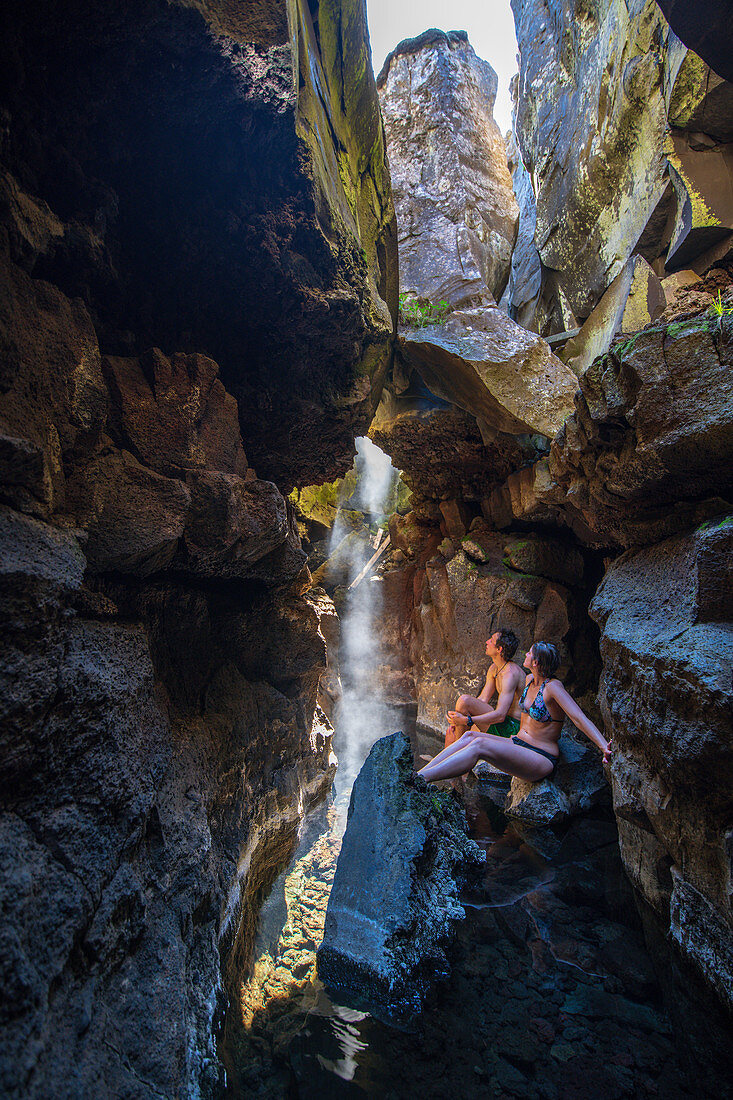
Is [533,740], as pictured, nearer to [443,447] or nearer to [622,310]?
[443,447]

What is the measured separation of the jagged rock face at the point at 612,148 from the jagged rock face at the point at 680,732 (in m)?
4.31

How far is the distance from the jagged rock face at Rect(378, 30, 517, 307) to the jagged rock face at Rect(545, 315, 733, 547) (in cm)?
482

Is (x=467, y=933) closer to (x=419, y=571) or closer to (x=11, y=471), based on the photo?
(x=11, y=471)

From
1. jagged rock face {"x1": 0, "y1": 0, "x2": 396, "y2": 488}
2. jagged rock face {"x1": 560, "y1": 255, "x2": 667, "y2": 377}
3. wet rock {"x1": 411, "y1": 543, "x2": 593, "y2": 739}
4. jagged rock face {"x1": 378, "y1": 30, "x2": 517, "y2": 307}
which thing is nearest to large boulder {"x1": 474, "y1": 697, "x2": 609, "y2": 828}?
wet rock {"x1": 411, "y1": 543, "x2": 593, "y2": 739}

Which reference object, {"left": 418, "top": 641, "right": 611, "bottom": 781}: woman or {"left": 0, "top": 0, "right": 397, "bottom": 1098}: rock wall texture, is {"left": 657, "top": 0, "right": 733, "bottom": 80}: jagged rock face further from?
{"left": 418, "top": 641, "right": 611, "bottom": 781}: woman

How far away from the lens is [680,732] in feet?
7.06

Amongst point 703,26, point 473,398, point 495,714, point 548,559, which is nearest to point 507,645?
point 495,714

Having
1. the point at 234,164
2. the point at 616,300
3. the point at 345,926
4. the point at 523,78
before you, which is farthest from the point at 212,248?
the point at 523,78

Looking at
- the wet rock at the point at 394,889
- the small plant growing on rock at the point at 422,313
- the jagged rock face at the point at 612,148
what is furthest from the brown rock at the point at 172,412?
the jagged rock face at the point at 612,148

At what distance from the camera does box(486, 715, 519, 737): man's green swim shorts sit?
464 centimetres

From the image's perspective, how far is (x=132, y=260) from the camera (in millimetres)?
2303

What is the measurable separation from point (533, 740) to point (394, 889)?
2.15m

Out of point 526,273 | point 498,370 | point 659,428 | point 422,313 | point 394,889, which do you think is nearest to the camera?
point 394,889

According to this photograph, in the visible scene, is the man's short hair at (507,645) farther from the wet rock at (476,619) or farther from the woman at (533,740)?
the wet rock at (476,619)
